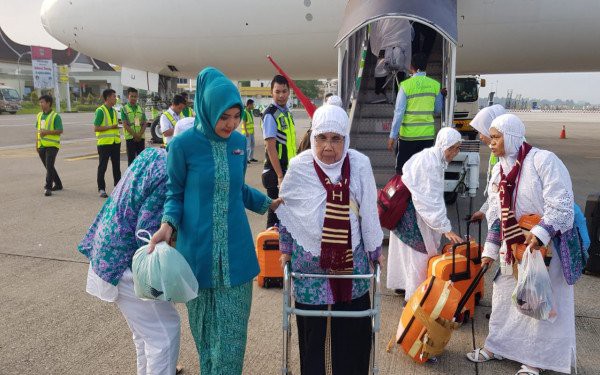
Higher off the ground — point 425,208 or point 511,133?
point 511,133

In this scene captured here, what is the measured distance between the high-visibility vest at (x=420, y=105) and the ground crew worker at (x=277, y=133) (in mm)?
1624

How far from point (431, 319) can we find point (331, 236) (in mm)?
1108

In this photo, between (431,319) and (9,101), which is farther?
(9,101)

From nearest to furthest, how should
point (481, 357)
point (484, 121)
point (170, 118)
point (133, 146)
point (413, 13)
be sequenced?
1. point (481, 357)
2. point (484, 121)
3. point (413, 13)
4. point (170, 118)
5. point (133, 146)

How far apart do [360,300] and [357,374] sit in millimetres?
389

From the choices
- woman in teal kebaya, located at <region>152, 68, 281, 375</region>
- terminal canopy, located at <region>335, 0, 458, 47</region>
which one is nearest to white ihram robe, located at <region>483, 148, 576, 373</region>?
woman in teal kebaya, located at <region>152, 68, 281, 375</region>

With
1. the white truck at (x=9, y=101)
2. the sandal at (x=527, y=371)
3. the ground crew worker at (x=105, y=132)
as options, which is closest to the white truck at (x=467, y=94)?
the ground crew worker at (x=105, y=132)

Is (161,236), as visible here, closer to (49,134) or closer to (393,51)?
(393,51)

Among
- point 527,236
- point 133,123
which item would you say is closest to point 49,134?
point 133,123

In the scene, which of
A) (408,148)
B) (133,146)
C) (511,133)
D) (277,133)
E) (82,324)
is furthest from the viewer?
(133,146)

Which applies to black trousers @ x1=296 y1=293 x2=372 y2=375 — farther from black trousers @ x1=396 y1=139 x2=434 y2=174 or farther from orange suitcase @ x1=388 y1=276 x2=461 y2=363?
black trousers @ x1=396 y1=139 x2=434 y2=174

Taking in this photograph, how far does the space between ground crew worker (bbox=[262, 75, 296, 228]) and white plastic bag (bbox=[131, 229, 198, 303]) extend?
2.65m

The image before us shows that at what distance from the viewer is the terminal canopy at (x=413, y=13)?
6.40 meters

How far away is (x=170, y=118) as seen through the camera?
7.36 metres
